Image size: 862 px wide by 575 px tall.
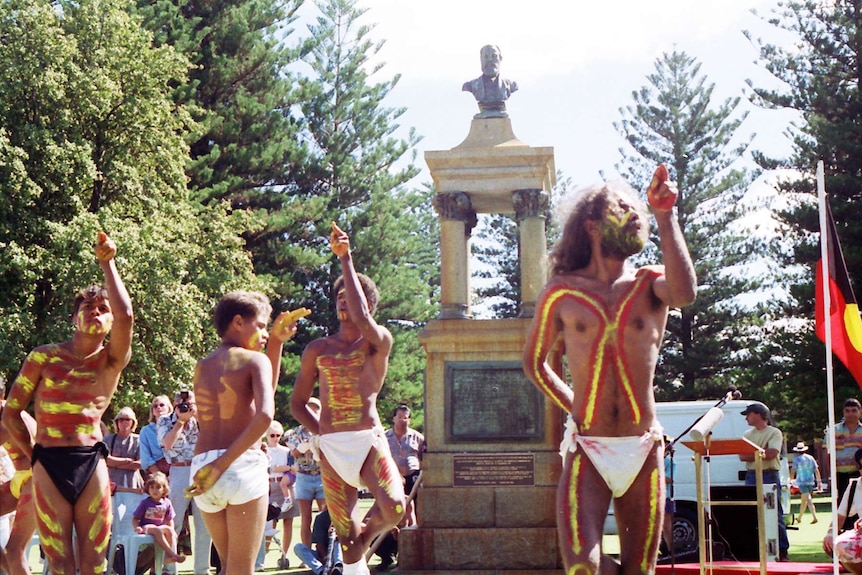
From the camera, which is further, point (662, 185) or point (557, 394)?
point (557, 394)

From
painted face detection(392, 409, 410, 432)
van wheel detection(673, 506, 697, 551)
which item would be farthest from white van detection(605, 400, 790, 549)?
painted face detection(392, 409, 410, 432)

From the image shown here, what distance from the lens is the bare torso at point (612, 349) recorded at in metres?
5.46

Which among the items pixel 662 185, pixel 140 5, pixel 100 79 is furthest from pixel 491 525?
pixel 140 5

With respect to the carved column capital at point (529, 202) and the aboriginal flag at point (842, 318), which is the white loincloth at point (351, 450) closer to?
the aboriginal flag at point (842, 318)

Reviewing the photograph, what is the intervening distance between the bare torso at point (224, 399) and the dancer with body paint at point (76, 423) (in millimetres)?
584

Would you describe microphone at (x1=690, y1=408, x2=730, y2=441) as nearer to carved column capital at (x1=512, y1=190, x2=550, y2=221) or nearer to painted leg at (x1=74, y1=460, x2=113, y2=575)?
carved column capital at (x1=512, y1=190, x2=550, y2=221)

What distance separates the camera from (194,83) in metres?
38.6

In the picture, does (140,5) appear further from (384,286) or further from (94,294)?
(94,294)

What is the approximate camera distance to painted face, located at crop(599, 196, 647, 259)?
5688 millimetres

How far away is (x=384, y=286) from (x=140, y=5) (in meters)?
12.6

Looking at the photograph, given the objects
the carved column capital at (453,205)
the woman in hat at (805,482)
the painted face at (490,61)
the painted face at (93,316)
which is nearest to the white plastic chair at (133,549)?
the carved column capital at (453,205)

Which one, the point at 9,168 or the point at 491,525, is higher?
the point at 9,168

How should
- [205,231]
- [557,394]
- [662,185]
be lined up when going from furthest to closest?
[205,231] → [557,394] → [662,185]

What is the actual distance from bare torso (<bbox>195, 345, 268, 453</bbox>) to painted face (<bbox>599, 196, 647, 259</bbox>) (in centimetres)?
207
